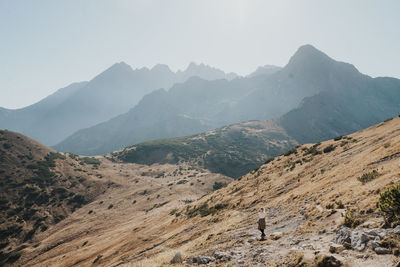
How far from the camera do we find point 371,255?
6.93 meters

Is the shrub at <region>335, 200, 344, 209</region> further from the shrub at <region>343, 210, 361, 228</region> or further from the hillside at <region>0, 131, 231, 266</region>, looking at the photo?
the hillside at <region>0, 131, 231, 266</region>

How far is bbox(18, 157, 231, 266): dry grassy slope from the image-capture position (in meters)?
29.3

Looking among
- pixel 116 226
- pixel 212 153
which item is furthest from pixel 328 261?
pixel 212 153

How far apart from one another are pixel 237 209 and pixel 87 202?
206ft

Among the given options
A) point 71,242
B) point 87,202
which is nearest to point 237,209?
point 71,242

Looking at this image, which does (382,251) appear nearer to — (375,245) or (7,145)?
(375,245)

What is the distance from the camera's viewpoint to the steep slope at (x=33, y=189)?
51.5m

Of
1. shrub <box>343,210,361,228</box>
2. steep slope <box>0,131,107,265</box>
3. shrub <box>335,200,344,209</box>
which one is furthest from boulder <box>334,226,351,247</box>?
steep slope <box>0,131,107,265</box>

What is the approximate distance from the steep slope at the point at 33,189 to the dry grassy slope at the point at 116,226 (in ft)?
12.8

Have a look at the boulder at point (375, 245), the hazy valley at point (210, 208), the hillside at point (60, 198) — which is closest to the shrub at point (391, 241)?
the hazy valley at point (210, 208)

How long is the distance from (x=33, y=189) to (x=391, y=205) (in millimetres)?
88130

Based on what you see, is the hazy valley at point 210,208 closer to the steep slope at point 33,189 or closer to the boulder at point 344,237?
the boulder at point 344,237

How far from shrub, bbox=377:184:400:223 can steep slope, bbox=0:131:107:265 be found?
62086 mm

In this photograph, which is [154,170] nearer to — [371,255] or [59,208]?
[59,208]
